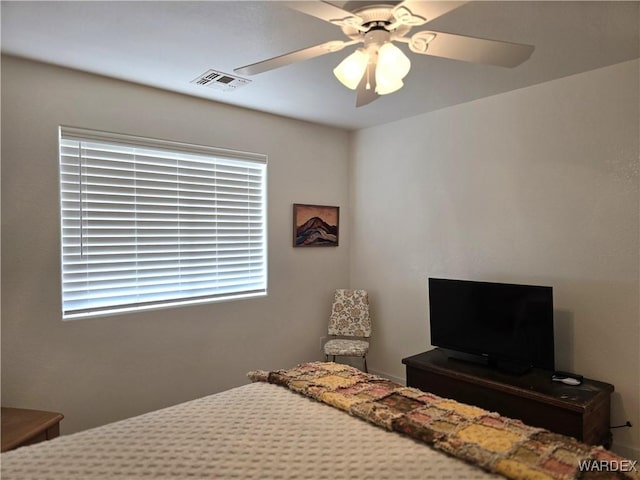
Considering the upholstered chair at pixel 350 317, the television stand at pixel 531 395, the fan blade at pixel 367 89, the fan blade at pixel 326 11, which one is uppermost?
the fan blade at pixel 326 11

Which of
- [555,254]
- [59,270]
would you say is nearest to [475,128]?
[555,254]

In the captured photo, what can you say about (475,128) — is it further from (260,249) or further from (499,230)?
(260,249)

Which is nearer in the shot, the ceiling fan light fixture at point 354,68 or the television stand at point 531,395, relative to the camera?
the ceiling fan light fixture at point 354,68

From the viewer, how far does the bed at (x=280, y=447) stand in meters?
1.31

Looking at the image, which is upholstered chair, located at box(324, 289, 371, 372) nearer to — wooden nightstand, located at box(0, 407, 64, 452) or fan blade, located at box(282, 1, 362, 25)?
wooden nightstand, located at box(0, 407, 64, 452)

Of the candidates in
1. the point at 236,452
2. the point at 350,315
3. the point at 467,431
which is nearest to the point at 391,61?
the point at 467,431

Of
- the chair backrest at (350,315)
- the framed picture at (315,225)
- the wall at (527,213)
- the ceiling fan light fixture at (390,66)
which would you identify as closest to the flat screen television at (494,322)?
the wall at (527,213)

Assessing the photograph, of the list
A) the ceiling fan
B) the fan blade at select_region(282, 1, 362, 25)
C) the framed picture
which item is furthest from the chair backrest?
the fan blade at select_region(282, 1, 362, 25)

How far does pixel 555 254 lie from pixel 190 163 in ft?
9.20

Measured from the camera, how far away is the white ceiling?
1945 mm

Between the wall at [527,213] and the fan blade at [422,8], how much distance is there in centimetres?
192

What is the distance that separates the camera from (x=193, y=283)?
3309 mm

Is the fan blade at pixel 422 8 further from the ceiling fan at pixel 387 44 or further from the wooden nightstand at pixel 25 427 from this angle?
the wooden nightstand at pixel 25 427

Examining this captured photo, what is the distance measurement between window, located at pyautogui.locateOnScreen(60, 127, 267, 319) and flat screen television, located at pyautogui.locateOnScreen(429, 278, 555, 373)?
158cm
